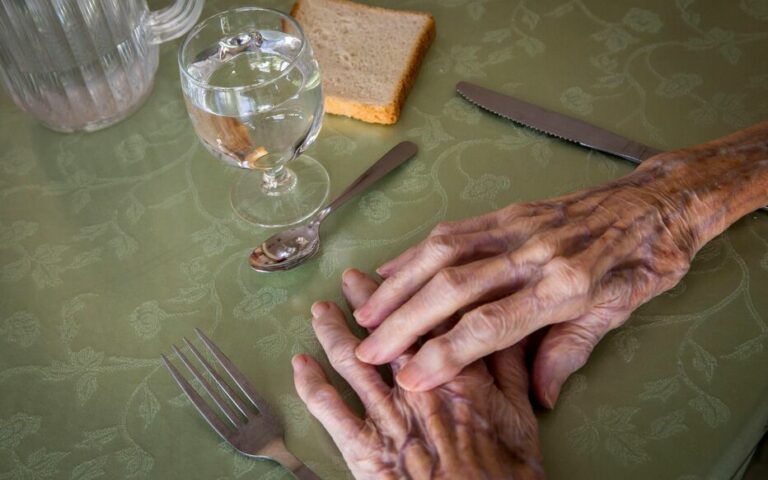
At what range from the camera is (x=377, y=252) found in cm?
103

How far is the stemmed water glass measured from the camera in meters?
0.94

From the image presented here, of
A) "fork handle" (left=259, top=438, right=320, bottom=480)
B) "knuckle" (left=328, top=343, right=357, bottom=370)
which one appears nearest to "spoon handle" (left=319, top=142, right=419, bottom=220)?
"knuckle" (left=328, top=343, right=357, bottom=370)

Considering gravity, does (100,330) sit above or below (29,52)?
below

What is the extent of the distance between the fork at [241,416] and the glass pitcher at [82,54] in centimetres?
46

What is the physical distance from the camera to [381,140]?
1150 mm

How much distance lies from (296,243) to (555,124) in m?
0.41

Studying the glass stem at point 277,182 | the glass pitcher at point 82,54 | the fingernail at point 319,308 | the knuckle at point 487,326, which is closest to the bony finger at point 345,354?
the fingernail at point 319,308

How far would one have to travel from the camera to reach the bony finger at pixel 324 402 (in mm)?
822

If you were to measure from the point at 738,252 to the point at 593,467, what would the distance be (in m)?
0.36

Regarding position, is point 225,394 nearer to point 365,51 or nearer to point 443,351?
point 443,351

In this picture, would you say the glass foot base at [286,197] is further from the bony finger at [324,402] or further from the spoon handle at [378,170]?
the bony finger at [324,402]

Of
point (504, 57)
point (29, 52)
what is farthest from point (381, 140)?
point (29, 52)

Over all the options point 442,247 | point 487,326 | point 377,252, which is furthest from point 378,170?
point 487,326

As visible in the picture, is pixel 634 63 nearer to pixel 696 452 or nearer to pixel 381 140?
pixel 381 140
